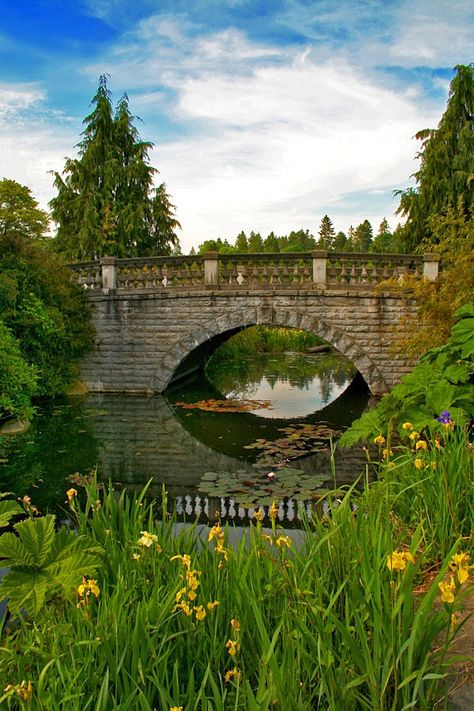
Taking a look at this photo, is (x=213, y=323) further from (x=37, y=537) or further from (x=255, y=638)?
(x=255, y=638)

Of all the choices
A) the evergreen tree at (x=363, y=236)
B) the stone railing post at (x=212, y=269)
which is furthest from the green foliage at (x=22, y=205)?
the evergreen tree at (x=363, y=236)

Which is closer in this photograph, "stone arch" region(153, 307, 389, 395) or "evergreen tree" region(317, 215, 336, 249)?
"stone arch" region(153, 307, 389, 395)

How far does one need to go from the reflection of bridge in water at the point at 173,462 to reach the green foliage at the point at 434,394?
1087mm

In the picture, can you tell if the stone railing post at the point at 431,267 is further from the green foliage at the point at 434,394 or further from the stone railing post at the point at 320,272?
the green foliage at the point at 434,394

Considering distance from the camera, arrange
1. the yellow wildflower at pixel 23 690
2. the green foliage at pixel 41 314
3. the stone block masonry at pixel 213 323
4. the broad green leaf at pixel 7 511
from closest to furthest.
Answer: the yellow wildflower at pixel 23 690 < the broad green leaf at pixel 7 511 < the green foliage at pixel 41 314 < the stone block masonry at pixel 213 323

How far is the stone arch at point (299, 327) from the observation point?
43.8 feet

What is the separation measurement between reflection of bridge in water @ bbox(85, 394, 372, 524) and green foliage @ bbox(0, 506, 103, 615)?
2455 millimetres

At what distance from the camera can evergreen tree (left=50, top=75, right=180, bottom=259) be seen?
24197mm

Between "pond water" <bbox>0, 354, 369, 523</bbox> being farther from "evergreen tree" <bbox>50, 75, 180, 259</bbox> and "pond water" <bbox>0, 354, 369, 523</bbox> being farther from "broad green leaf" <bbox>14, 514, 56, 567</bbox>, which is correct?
"evergreen tree" <bbox>50, 75, 180, 259</bbox>

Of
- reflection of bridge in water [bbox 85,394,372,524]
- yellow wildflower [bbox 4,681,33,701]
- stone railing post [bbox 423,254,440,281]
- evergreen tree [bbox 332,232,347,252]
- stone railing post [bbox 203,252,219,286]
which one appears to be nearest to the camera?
yellow wildflower [bbox 4,681,33,701]

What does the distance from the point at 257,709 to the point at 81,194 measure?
25460 millimetres

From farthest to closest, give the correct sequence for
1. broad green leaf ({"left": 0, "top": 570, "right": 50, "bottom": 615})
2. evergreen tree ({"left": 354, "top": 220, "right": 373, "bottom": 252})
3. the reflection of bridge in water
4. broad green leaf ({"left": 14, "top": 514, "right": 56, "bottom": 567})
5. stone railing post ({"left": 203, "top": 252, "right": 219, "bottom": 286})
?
evergreen tree ({"left": 354, "top": 220, "right": 373, "bottom": 252}) → stone railing post ({"left": 203, "top": 252, "right": 219, "bottom": 286}) → the reflection of bridge in water → broad green leaf ({"left": 14, "top": 514, "right": 56, "bottom": 567}) → broad green leaf ({"left": 0, "top": 570, "right": 50, "bottom": 615})

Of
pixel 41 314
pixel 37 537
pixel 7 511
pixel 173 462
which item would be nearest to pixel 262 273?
pixel 41 314

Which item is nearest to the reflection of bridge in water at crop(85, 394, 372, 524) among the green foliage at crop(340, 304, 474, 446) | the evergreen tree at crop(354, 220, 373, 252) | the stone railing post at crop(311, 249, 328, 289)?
the green foliage at crop(340, 304, 474, 446)
